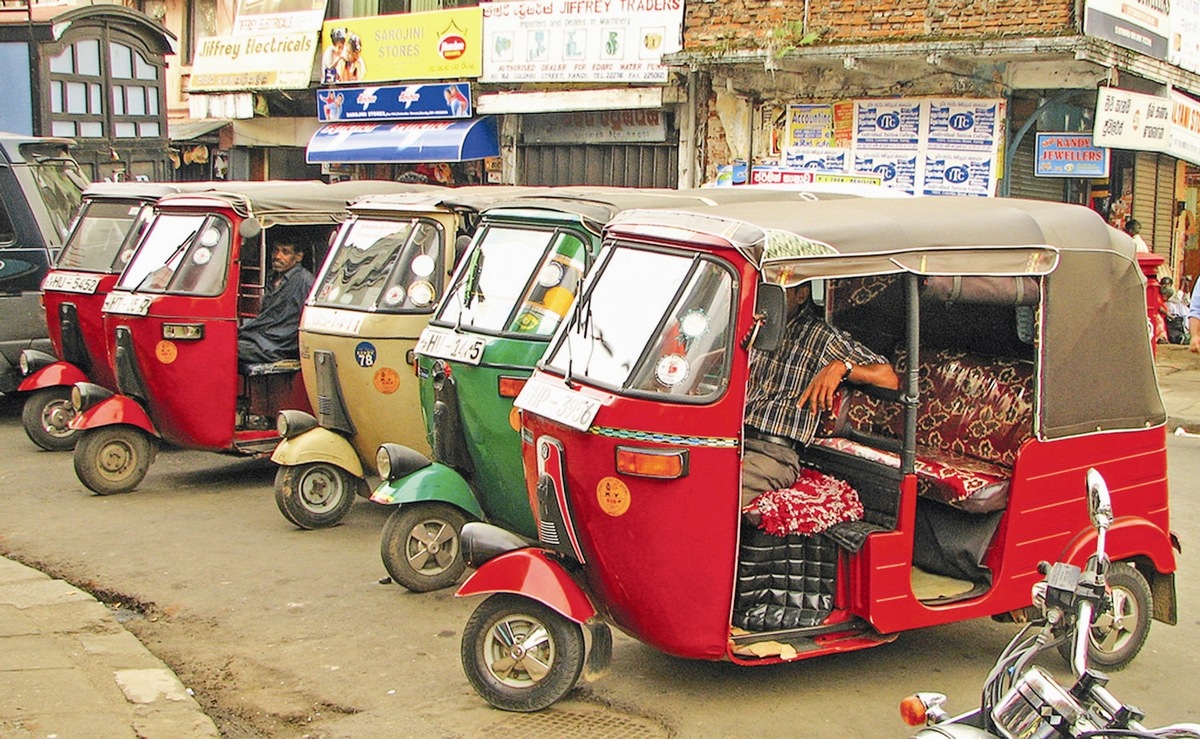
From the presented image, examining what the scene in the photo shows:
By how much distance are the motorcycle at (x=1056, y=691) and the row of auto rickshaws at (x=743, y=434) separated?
153 cm

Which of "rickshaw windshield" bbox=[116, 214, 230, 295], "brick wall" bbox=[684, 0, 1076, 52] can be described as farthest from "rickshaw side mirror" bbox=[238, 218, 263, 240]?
"brick wall" bbox=[684, 0, 1076, 52]

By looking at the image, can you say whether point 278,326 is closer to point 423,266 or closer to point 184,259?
point 184,259

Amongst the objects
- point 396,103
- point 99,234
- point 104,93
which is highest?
point 396,103

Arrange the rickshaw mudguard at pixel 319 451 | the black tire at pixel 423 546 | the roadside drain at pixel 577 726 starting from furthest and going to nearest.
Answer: the rickshaw mudguard at pixel 319 451 < the black tire at pixel 423 546 < the roadside drain at pixel 577 726

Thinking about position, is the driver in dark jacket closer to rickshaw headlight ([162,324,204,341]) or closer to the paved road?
rickshaw headlight ([162,324,204,341])

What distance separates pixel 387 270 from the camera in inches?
316

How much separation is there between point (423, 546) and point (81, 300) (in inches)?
177

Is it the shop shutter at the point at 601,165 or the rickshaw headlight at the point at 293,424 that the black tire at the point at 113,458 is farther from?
the shop shutter at the point at 601,165

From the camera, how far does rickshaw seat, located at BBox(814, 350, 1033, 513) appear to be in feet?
17.6

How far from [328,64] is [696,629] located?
1666 cm

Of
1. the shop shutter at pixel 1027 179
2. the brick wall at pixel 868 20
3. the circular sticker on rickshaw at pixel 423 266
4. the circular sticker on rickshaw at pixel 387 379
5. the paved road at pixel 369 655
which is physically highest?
the brick wall at pixel 868 20

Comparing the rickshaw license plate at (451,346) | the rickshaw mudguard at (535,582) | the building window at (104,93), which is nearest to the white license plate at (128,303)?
the rickshaw license plate at (451,346)

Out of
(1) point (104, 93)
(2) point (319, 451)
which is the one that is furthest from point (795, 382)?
(1) point (104, 93)

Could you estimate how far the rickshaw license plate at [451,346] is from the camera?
6691mm
